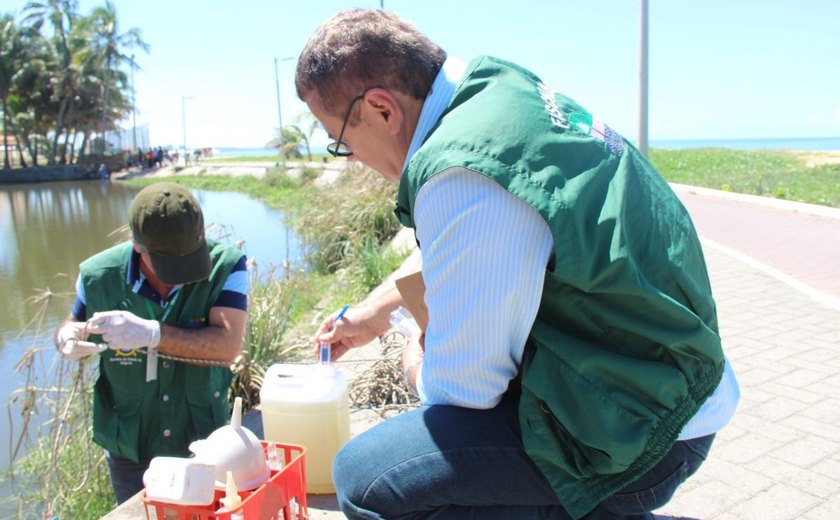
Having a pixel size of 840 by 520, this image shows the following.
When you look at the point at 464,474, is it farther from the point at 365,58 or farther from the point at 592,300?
the point at 365,58

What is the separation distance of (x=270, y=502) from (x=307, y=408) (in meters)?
0.72

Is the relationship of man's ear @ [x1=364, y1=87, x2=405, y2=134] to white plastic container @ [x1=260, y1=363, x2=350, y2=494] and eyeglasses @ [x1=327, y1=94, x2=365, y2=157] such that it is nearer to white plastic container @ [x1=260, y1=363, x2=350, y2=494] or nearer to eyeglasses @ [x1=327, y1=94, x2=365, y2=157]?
eyeglasses @ [x1=327, y1=94, x2=365, y2=157]

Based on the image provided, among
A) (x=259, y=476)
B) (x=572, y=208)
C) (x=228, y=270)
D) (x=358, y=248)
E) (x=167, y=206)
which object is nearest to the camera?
(x=572, y=208)

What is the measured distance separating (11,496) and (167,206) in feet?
10.7

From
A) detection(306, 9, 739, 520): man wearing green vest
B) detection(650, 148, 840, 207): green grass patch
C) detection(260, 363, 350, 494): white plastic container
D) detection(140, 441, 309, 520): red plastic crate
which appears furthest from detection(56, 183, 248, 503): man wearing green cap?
detection(650, 148, 840, 207): green grass patch

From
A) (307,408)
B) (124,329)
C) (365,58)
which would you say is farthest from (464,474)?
(124,329)

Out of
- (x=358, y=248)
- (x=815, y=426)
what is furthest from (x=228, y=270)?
(x=358, y=248)

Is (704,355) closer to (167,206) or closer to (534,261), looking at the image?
(534,261)

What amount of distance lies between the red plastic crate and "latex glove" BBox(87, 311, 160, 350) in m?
0.83

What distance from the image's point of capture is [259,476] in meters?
1.75

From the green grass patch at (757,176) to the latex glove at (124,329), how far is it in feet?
45.3

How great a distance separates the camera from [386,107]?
1.64 metres

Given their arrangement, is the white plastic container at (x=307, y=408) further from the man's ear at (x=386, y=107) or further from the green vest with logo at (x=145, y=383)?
the man's ear at (x=386, y=107)

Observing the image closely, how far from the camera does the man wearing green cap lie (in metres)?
2.60
